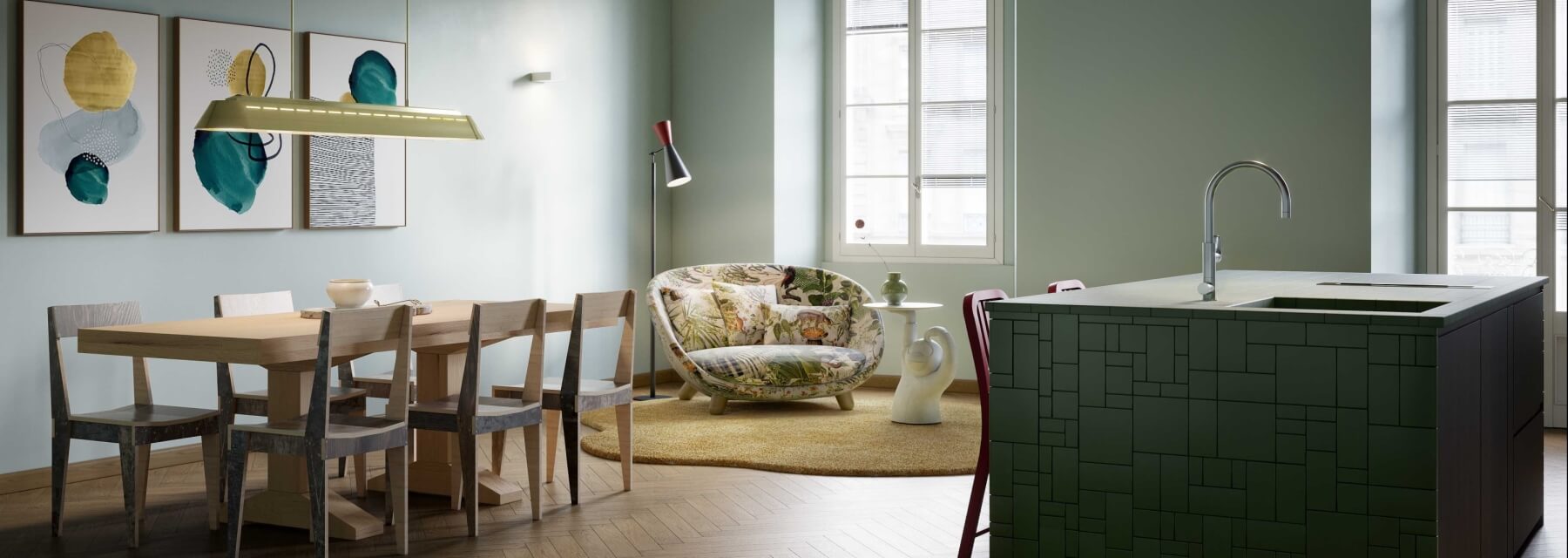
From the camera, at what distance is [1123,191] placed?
6734 millimetres

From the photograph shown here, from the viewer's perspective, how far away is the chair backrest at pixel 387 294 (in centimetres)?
519

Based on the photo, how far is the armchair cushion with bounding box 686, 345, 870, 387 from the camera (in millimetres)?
6516

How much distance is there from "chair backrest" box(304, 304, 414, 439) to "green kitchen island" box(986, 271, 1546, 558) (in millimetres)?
1830

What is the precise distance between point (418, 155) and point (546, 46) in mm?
1111

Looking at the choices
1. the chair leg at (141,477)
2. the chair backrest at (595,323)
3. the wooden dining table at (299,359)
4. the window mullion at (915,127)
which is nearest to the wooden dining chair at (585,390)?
the chair backrest at (595,323)

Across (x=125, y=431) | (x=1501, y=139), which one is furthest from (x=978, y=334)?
(x=1501, y=139)

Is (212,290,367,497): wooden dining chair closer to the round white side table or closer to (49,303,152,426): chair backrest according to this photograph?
(49,303,152,426): chair backrest

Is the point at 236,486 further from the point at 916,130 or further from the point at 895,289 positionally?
the point at 916,130

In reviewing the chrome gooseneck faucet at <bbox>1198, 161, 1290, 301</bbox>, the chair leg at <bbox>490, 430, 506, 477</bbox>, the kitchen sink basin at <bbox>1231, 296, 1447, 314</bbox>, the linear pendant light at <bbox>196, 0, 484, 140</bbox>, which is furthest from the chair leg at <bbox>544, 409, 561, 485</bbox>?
the kitchen sink basin at <bbox>1231, 296, 1447, 314</bbox>

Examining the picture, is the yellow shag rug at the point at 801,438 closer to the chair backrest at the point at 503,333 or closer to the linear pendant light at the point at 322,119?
the chair backrest at the point at 503,333

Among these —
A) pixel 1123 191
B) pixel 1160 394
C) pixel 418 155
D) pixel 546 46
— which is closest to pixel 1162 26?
pixel 1123 191

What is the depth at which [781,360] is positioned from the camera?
21.6 ft

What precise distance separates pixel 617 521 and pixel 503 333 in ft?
2.36

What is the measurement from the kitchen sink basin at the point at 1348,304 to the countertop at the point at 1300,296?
15 millimetres
